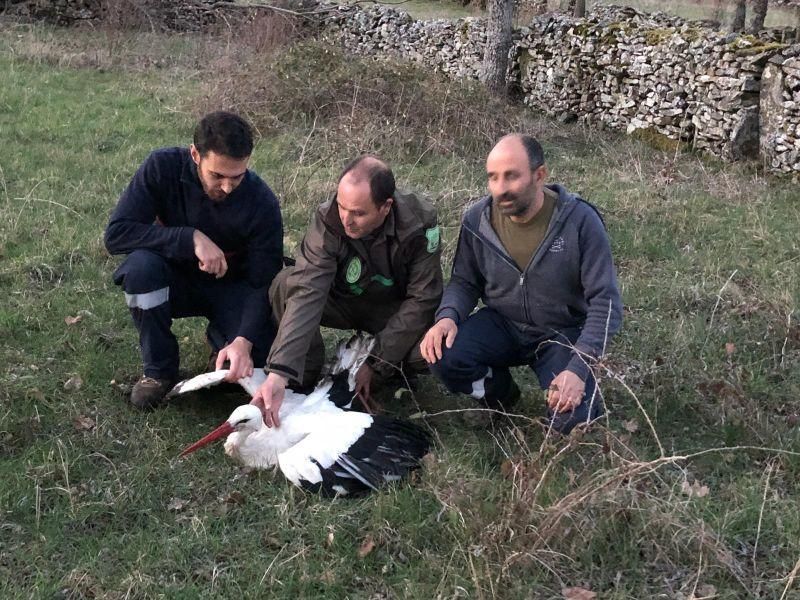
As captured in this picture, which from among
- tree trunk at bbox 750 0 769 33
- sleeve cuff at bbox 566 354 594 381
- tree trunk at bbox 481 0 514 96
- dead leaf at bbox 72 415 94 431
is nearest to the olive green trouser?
sleeve cuff at bbox 566 354 594 381

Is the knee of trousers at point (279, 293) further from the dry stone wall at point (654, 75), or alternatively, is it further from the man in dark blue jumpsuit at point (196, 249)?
the dry stone wall at point (654, 75)

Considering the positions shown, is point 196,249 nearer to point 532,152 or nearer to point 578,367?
point 532,152

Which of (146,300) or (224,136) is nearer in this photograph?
(224,136)

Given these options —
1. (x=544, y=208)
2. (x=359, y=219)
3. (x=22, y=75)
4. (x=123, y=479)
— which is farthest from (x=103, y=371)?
(x=22, y=75)

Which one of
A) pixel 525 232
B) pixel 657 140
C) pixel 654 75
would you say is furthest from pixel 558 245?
pixel 654 75

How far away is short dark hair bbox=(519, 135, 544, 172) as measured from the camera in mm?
3701

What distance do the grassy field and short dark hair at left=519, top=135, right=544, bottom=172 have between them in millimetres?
1044

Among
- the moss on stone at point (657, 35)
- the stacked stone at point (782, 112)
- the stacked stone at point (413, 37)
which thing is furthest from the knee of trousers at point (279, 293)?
the stacked stone at point (413, 37)

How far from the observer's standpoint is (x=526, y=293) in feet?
12.9

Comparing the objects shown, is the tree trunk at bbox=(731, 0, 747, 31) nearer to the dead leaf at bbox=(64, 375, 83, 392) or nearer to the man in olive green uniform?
the man in olive green uniform

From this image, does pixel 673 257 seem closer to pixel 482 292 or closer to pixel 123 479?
pixel 482 292

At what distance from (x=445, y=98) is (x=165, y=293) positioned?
614cm

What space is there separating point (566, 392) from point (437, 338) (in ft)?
2.27

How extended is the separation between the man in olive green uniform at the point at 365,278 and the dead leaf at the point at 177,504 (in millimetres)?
508
